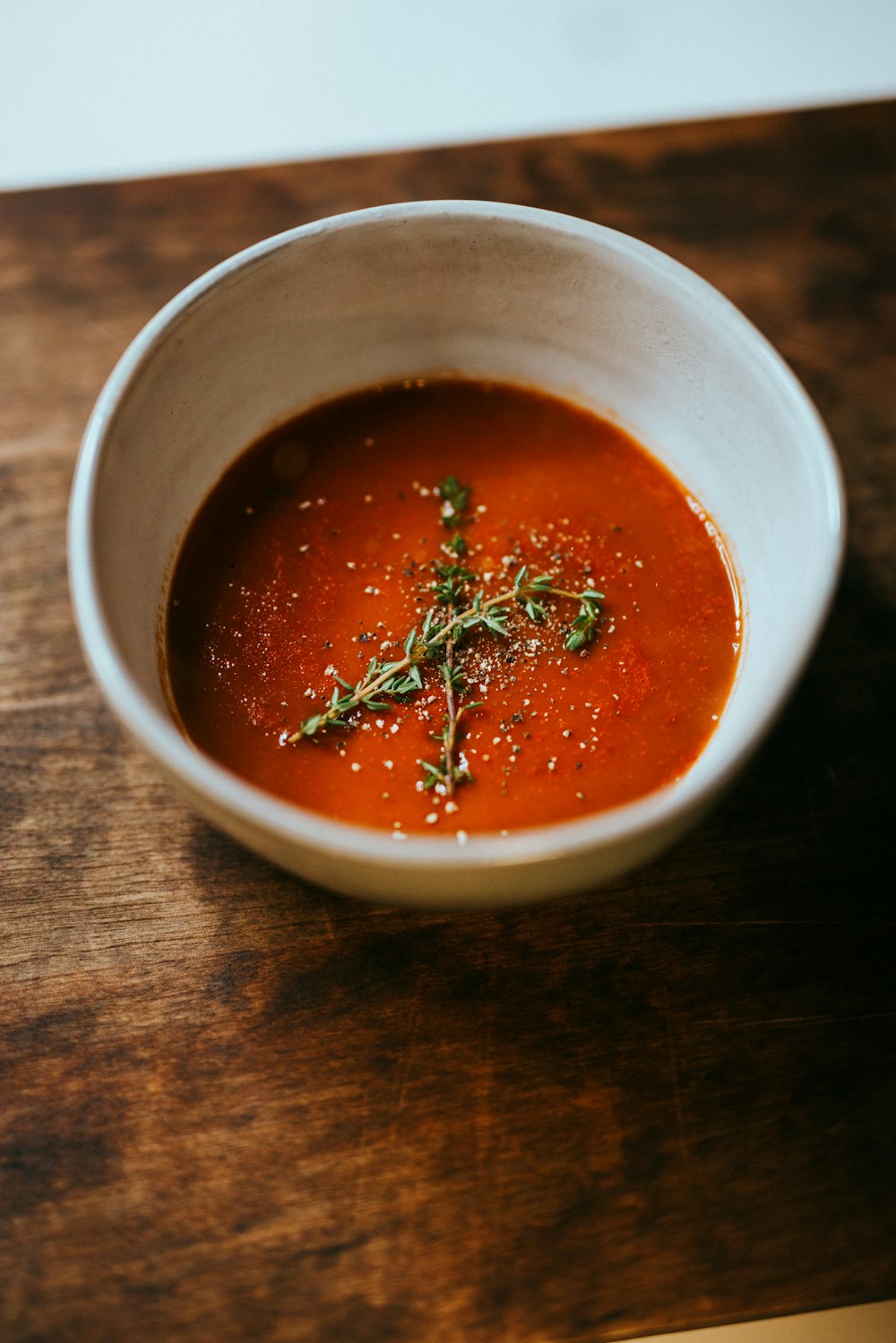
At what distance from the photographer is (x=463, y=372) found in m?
1.26

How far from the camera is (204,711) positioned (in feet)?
3.43

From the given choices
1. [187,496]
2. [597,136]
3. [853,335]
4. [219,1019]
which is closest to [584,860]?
[219,1019]

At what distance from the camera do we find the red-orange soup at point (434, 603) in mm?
1015

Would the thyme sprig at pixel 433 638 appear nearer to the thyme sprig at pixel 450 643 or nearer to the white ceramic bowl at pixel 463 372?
the thyme sprig at pixel 450 643

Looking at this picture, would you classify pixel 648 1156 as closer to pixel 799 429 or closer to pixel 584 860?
pixel 584 860

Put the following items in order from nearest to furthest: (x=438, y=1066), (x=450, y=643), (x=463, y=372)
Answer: (x=438, y=1066) → (x=450, y=643) → (x=463, y=372)

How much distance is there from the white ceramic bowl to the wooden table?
0.45 ft

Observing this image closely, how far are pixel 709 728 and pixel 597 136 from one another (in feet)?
3.10

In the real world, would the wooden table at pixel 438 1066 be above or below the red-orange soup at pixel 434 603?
below

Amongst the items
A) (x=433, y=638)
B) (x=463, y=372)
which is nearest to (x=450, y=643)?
(x=433, y=638)

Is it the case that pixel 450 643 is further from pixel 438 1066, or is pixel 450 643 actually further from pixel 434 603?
pixel 438 1066

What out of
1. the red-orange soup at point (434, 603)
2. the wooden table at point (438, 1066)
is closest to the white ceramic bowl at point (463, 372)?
the red-orange soup at point (434, 603)

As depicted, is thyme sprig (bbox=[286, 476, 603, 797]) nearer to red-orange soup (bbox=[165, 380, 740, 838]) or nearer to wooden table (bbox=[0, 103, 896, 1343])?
red-orange soup (bbox=[165, 380, 740, 838])

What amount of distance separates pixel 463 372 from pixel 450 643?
39 centimetres
